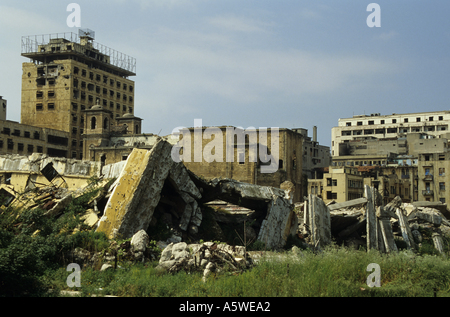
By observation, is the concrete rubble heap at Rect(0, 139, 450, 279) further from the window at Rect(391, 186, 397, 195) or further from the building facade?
the window at Rect(391, 186, 397, 195)

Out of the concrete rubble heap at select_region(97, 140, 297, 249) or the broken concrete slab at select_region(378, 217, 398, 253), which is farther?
the broken concrete slab at select_region(378, 217, 398, 253)

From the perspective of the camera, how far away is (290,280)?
31.9ft

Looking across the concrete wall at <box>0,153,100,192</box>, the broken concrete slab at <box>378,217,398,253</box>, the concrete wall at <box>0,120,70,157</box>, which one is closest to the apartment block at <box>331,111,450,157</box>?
the concrete wall at <box>0,120,70,157</box>

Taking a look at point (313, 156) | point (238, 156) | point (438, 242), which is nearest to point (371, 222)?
point (438, 242)

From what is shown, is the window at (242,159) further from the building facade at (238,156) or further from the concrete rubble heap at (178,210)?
the concrete rubble heap at (178,210)

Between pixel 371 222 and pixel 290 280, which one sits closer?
pixel 290 280

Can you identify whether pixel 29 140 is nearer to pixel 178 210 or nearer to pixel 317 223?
pixel 178 210

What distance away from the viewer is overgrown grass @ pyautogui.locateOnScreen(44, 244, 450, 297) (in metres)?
9.33
